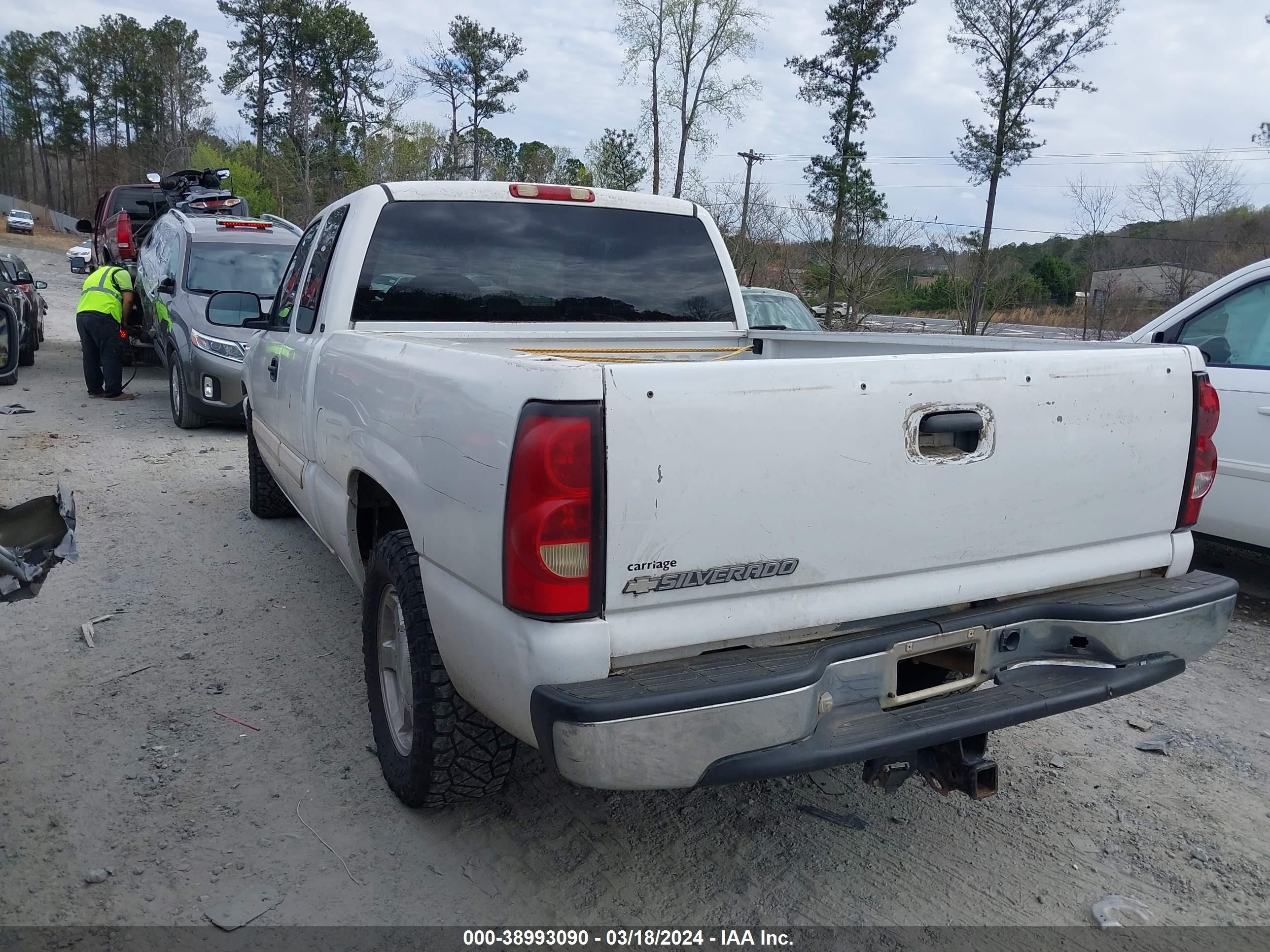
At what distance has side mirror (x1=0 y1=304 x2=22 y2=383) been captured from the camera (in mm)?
10992

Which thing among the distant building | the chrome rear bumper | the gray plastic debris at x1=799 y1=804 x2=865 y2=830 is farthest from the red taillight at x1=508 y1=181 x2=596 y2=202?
the distant building

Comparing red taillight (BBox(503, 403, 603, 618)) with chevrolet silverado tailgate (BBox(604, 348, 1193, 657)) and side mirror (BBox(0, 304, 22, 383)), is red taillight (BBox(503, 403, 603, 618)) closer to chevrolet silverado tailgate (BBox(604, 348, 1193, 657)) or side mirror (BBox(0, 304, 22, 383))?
chevrolet silverado tailgate (BBox(604, 348, 1193, 657))

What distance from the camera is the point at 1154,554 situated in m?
2.99

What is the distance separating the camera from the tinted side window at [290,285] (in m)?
4.88

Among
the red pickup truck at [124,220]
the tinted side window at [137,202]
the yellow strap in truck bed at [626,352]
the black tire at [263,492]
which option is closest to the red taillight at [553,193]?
the yellow strap in truck bed at [626,352]

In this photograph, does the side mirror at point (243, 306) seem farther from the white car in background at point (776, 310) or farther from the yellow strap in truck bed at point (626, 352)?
the white car in background at point (776, 310)

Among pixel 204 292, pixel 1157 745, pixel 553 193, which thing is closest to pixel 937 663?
pixel 1157 745

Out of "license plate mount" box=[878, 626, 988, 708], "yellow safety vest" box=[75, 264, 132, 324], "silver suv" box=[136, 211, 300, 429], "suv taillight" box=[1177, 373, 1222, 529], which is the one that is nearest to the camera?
"license plate mount" box=[878, 626, 988, 708]

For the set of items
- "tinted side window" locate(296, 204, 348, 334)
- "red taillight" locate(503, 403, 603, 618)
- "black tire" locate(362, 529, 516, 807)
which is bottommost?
"black tire" locate(362, 529, 516, 807)

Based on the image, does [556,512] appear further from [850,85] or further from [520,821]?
[850,85]

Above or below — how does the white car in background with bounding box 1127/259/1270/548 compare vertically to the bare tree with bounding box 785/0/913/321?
below

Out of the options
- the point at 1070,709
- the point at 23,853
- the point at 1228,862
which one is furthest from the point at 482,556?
the point at 1228,862

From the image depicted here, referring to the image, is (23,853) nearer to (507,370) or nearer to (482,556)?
(482,556)

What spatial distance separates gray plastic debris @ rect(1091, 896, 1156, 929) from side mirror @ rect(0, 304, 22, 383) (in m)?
12.1
